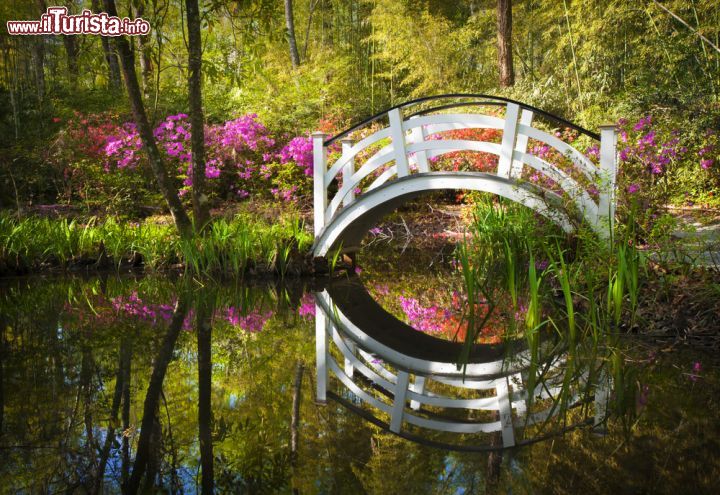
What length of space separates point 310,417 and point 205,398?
48cm

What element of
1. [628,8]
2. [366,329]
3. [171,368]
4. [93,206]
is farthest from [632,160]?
[93,206]

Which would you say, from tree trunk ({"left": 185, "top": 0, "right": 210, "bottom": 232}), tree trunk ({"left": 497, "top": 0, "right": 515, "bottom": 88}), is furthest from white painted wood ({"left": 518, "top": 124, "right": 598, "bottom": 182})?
tree trunk ({"left": 497, "top": 0, "right": 515, "bottom": 88})

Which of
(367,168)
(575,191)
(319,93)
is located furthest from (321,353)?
(319,93)

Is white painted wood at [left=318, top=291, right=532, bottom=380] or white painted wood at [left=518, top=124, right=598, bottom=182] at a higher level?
white painted wood at [left=518, top=124, right=598, bottom=182]

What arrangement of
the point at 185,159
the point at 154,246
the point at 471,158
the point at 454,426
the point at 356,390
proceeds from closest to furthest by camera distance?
the point at 454,426, the point at 356,390, the point at 154,246, the point at 471,158, the point at 185,159

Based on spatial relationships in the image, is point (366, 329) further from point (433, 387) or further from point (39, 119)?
point (39, 119)

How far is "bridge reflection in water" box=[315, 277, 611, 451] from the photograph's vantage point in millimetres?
2143

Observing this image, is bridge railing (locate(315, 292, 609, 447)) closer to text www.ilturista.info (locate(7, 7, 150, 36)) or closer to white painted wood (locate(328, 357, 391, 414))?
white painted wood (locate(328, 357, 391, 414))

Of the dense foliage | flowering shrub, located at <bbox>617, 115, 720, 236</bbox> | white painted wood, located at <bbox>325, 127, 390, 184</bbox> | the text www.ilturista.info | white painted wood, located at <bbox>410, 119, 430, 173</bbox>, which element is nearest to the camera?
white painted wood, located at <bbox>325, 127, 390, 184</bbox>

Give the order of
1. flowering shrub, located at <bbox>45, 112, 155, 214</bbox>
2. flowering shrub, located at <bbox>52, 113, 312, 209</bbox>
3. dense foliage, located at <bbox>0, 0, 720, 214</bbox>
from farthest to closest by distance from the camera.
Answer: flowering shrub, located at <bbox>45, 112, 155, 214</bbox>
flowering shrub, located at <bbox>52, 113, 312, 209</bbox>
dense foliage, located at <bbox>0, 0, 720, 214</bbox>

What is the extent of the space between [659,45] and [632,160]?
2584 mm

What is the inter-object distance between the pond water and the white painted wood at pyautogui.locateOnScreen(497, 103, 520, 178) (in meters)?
1.50

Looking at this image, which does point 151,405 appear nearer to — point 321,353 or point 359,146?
point 321,353

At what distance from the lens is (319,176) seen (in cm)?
622
